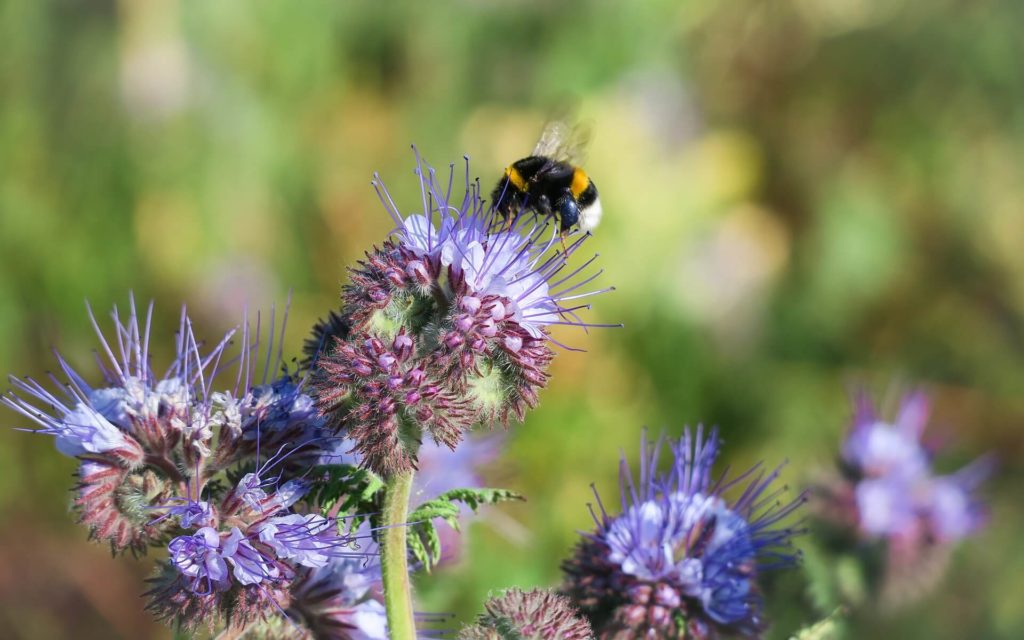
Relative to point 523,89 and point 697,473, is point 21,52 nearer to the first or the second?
point 523,89

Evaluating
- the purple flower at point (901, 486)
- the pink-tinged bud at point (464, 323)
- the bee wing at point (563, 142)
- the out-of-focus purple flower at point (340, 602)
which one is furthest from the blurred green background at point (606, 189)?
the pink-tinged bud at point (464, 323)

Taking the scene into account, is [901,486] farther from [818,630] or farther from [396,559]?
[396,559]

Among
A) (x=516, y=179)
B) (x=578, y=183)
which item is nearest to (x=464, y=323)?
(x=516, y=179)

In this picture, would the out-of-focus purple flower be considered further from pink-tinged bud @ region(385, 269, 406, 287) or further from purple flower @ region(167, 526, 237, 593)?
pink-tinged bud @ region(385, 269, 406, 287)

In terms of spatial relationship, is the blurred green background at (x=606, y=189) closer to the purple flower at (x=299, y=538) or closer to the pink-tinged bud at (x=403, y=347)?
the purple flower at (x=299, y=538)

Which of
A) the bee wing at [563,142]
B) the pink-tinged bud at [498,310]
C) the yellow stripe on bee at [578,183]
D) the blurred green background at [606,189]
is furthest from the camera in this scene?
the blurred green background at [606,189]

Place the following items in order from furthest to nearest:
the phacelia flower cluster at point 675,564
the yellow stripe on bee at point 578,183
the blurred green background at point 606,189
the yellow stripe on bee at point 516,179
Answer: the blurred green background at point 606,189 → the yellow stripe on bee at point 578,183 → the yellow stripe on bee at point 516,179 → the phacelia flower cluster at point 675,564

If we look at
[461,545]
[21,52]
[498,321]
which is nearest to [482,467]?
[461,545]
